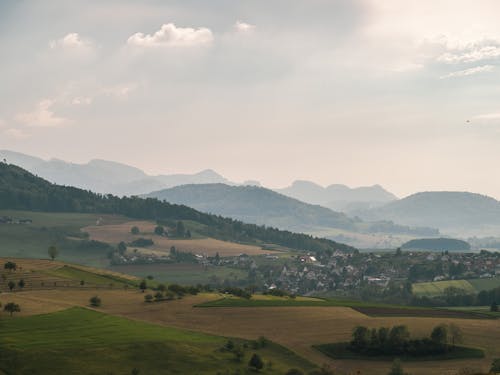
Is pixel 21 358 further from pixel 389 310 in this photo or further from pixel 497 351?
pixel 389 310

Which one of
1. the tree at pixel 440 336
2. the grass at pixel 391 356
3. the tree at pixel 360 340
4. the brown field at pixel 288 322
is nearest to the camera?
the brown field at pixel 288 322

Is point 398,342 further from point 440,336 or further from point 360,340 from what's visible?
Result: point 440,336

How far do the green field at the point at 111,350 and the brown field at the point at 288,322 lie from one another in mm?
6899

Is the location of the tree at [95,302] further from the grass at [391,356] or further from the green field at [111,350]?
the grass at [391,356]

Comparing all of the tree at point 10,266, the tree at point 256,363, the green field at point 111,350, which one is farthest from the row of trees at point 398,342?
the tree at point 10,266

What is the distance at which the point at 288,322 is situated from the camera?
137m

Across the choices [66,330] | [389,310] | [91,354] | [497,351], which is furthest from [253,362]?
[389,310]

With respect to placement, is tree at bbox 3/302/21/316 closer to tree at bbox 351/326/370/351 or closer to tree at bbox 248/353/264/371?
tree at bbox 248/353/264/371

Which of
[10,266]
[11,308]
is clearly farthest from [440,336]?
[10,266]

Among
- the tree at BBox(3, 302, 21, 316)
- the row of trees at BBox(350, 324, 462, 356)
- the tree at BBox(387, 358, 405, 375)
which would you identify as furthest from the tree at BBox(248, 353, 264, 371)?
the tree at BBox(3, 302, 21, 316)

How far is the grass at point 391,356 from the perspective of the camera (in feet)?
371

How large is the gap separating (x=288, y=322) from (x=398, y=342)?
86.0 ft

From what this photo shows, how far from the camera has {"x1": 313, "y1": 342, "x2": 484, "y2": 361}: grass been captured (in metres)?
113

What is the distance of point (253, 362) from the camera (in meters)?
105
